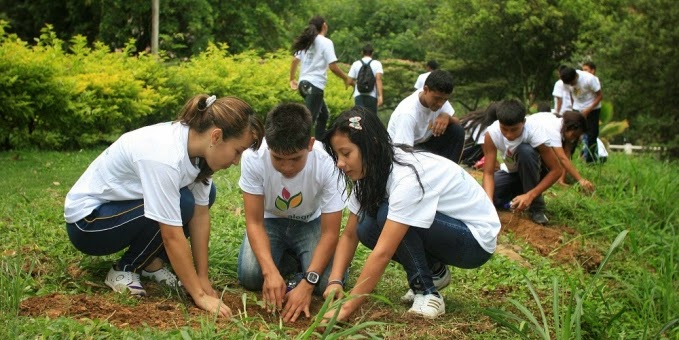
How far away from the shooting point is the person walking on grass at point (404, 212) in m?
3.28

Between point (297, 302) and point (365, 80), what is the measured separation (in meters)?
6.91

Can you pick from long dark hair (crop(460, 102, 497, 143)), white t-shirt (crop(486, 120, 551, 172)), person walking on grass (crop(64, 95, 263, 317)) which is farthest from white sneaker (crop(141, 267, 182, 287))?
long dark hair (crop(460, 102, 497, 143))

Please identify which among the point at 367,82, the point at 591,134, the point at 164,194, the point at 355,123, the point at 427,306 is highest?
the point at 355,123

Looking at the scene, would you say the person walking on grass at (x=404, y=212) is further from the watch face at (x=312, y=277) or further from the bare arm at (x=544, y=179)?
the bare arm at (x=544, y=179)

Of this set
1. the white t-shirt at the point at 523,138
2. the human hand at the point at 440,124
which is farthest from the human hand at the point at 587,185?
the human hand at the point at 440,124

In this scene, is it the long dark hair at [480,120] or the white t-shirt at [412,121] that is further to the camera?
the long dark hair at [480,120]

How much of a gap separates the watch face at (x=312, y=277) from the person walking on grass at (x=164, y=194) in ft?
1.44

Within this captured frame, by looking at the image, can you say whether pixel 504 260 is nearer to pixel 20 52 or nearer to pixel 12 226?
pixel 12 226

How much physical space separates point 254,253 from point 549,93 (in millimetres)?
22970

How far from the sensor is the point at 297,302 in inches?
140

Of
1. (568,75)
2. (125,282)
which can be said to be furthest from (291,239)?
(568,75)

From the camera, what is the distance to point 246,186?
12.7 feet

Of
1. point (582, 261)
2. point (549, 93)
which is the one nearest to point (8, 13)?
point (549, 93)

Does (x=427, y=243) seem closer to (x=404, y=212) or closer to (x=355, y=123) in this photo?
(x=404, y=212)
